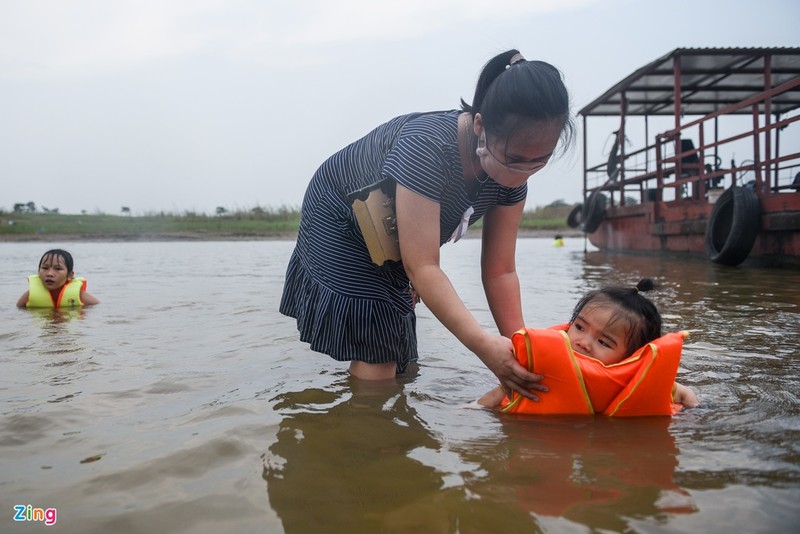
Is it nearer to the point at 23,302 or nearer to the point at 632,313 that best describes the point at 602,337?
the point at 632,313

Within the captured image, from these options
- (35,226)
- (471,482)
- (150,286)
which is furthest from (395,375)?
(35,226)

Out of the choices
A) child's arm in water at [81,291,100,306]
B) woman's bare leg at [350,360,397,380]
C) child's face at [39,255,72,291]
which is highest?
child's face at [39,255,72,291]

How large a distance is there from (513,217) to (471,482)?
49.8 inches

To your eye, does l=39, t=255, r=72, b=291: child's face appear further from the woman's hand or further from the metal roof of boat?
the metal roof of boat

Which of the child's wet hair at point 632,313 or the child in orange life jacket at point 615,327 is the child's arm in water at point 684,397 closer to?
the child in orange life jacket at point 615,327

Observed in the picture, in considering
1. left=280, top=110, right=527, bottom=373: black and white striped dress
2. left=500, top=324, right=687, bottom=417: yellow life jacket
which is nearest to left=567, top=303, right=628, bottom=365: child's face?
→ left=500, top=324, right=687, bottom=417: yellow life jacket

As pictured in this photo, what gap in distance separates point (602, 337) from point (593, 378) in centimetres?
29

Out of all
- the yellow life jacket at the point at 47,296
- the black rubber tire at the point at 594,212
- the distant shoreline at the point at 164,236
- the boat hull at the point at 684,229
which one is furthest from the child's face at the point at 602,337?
the distant shoreline at the point at 164,236

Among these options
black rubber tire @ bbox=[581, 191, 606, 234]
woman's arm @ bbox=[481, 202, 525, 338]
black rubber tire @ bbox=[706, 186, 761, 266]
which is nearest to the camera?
woman's arm @ bbox=[481, 202, 525, 338]

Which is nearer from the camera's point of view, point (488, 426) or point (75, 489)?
point (75, 489)

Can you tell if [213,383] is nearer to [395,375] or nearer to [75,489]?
[395,375]

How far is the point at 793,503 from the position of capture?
1.37 meters

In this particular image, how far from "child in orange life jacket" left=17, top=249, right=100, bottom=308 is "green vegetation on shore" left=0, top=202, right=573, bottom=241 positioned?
21.3m

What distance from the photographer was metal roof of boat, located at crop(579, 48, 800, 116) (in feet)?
32.4
